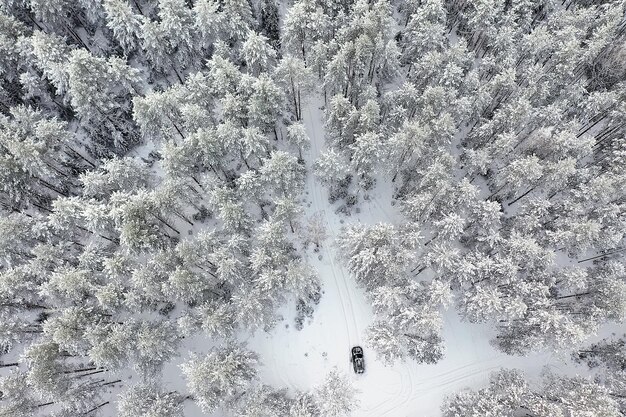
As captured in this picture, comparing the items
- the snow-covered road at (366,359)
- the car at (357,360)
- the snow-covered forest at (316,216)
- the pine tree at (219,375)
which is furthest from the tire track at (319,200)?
the pine tree at (219,375)

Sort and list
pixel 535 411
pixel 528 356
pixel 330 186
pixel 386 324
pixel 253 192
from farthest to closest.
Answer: pixel 330 186
pixel 528 356
pixel 253 192
pixel 386 324
pixel 535 411

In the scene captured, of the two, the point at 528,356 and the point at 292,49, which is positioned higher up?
the point at 292,49

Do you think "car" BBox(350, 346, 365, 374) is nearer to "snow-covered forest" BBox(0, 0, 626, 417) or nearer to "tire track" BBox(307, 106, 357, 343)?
"snow-covered forest" BBox(0, 0, 626, 417)

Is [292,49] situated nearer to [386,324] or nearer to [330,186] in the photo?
Answer: [330,186]

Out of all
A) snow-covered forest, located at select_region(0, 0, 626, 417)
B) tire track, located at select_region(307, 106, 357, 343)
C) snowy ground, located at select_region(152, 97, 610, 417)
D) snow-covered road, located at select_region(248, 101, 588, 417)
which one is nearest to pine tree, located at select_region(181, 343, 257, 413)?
snow-covered forest, located at select_region(0, 0, 626, 417)

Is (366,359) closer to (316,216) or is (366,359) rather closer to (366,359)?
(366,359)

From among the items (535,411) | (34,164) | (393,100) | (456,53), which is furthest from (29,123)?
(535,411)

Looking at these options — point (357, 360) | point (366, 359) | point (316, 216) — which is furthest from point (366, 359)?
point (316, 216)
